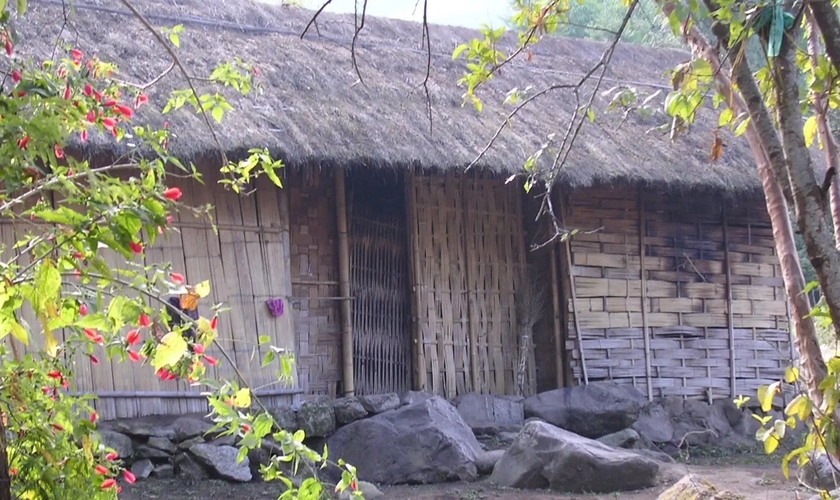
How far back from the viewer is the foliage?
1712mm

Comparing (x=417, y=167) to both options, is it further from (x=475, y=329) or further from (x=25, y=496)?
(x=25, y=496)

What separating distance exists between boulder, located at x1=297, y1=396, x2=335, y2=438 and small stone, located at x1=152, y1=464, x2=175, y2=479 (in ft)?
3.14

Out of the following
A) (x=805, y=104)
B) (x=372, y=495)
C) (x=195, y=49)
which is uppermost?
(x=195, y=49)

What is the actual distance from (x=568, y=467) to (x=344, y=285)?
2600mm

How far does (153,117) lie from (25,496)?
15.2ft

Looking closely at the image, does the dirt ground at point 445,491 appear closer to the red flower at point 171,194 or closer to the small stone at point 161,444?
the small stone at point 161,444

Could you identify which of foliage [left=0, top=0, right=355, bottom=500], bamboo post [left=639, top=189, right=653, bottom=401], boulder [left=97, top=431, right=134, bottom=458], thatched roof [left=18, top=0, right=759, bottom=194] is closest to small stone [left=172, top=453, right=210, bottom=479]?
boulder [left=97, top=431, right=134, bottom=458]

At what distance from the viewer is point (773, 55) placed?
7.59ft

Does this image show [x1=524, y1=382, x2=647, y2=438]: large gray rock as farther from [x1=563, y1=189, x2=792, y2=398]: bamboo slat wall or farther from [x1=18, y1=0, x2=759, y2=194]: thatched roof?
[x1=18, y1=0, x2=759, y2=194]: thatched roof

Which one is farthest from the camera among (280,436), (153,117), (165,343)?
(153,117)

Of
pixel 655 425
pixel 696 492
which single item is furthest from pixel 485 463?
pixel 696 492

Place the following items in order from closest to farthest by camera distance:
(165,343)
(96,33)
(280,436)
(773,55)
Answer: (165,343) < (280,436) < (773,55) < (96,33)

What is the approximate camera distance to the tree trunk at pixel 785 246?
254cm

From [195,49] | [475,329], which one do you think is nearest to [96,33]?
[195,49]
